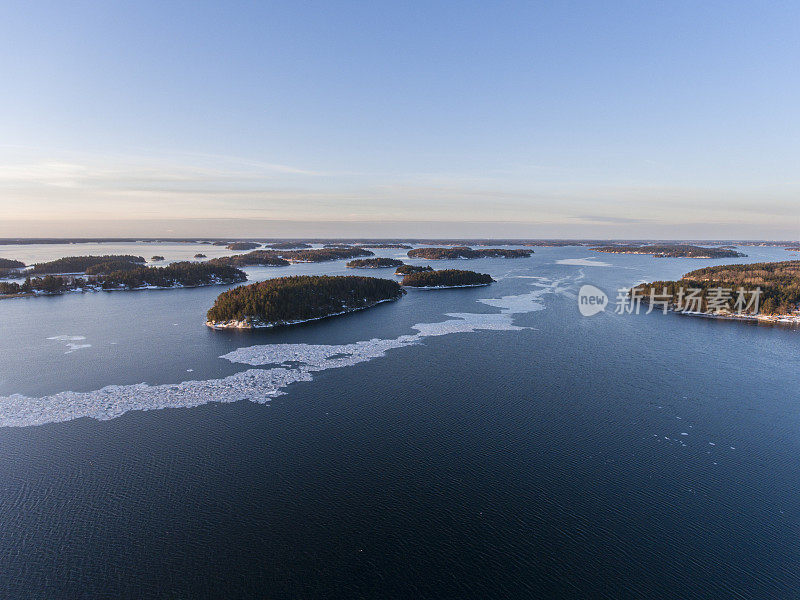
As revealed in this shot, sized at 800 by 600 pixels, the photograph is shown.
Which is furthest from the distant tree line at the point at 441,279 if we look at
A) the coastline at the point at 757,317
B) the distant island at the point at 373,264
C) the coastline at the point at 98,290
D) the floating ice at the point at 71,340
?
the floating ice at the point at 71,340

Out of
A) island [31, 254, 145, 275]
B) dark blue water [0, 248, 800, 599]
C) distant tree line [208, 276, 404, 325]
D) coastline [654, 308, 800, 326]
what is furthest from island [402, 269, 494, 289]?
island [31, 254, 145, 275]

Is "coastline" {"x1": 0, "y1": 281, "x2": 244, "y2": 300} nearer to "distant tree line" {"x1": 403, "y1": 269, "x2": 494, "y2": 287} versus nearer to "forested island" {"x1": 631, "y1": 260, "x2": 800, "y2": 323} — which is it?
"distant tree line" {"x1": 403, "y1": 269, "x2": 494, "y2": 287}

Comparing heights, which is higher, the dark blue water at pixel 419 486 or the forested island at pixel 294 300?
the forested island at pixel 294 300

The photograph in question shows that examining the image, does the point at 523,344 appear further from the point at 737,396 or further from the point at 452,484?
the point at 452,484

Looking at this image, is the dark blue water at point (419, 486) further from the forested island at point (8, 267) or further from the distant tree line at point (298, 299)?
the forested island at point (8, 267)

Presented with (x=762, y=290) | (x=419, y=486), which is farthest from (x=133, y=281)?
(x=762, y=290)

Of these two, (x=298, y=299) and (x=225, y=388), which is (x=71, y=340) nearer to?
(x=298, y=299)
